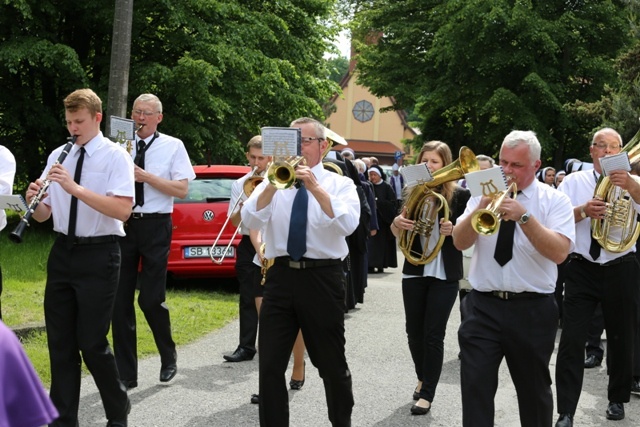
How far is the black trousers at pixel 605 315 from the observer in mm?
6887

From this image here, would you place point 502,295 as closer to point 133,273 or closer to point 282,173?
point 282,173

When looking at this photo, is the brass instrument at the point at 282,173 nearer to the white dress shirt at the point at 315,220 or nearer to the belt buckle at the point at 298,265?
the white dress shirt at the point at 315,220

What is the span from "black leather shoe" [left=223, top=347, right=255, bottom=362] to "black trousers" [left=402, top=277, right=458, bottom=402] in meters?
2.03

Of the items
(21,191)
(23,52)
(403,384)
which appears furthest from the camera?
(21,191)

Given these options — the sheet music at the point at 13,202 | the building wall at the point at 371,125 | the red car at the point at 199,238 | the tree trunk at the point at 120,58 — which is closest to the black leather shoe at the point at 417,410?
the sheet music at the point at 13,202

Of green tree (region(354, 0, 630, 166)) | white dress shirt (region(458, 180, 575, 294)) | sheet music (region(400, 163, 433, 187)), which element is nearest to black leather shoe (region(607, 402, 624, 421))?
sheet music (region(400, 163, 433, 187))

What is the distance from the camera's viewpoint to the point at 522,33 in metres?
31.4

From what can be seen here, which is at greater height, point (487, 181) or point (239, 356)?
point (487, 181)

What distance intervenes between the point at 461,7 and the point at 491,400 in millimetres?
29309

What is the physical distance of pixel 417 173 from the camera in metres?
7.06

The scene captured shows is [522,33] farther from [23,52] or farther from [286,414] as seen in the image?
[286,414]

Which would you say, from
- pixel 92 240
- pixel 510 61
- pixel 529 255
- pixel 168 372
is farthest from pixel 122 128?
Answer: pixel 510 61

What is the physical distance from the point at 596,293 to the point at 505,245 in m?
2.07

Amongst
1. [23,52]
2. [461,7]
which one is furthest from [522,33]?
[23,52]
